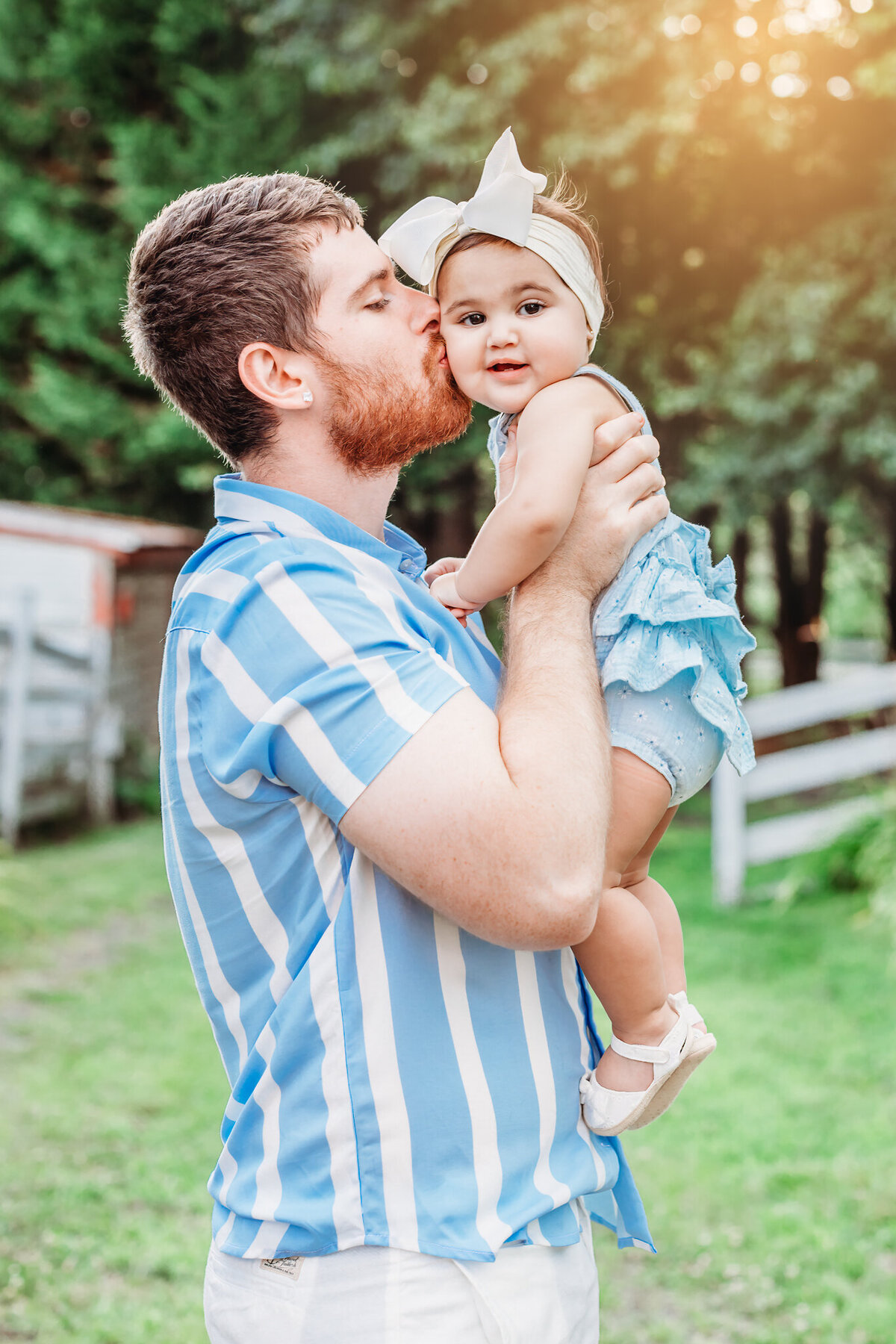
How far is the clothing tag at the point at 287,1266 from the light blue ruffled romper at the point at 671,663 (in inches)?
33.7

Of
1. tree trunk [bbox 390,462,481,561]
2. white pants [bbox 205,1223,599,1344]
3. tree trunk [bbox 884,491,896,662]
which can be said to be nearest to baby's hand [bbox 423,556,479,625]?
white pants [bbox 205,1223,599,1344]

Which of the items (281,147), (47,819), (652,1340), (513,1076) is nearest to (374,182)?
(281,147)

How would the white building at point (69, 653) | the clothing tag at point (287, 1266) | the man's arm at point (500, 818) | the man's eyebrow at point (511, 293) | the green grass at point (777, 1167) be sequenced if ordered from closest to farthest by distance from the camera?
1. the man's arm at point (500, 818)
2. the clothing tag at point (287, 1266)
3. the man's eyebrow at point (511, 293)
4. the green grass at point (777, 1167)
5. the white building at point (69, 653)

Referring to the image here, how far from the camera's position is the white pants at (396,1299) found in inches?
56.8

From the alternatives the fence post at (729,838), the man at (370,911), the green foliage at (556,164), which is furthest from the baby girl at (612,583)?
the green foliage at (556,164)

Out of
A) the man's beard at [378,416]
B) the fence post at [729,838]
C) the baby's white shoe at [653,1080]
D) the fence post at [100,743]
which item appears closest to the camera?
the baby's white shoe at [653,1080]

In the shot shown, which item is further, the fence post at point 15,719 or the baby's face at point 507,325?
the fence post at point 15,719

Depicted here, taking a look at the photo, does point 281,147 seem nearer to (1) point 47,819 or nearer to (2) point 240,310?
(1) point 47,819

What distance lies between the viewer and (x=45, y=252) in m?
14.8

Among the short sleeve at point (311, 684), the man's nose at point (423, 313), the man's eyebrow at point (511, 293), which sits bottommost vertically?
the short sleeve at point (311, 684)

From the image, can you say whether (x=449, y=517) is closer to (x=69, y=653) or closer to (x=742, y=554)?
(x=742, y=554)

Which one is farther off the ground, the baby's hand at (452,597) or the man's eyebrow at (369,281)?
the man's eyebrow at (369,281)

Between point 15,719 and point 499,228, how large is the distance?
29.8 feet

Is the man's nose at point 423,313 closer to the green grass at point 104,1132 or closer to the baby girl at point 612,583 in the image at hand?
the baby girl at point 612,583
